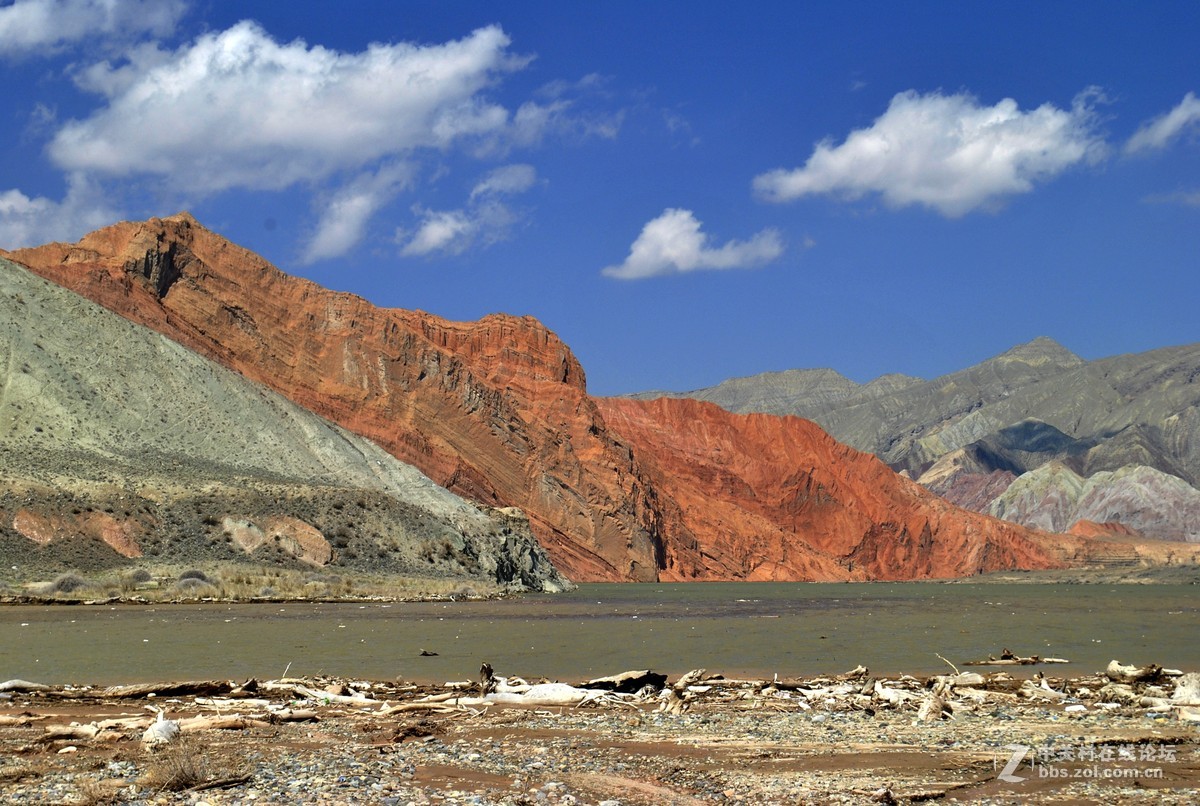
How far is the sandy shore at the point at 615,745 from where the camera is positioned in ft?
37.4

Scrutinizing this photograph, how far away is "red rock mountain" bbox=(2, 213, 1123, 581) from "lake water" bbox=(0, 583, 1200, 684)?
61460 millimetres

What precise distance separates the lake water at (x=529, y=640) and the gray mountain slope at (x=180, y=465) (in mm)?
12388

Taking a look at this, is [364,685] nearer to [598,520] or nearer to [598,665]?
[598,665]

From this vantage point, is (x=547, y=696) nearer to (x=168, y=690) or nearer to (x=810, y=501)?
(x=168, y=690)

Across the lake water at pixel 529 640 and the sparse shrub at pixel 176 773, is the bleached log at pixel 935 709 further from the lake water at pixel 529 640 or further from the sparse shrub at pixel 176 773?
the sparse shrub at pixel 176 773

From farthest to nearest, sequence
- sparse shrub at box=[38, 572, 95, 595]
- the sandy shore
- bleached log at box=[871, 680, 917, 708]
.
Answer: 1. sparse shrub at box=[38, 572, 95, 595]
2. bleached log at box=[871, 680, 917, 708]
3. the sandy shore

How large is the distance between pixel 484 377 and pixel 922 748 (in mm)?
115936

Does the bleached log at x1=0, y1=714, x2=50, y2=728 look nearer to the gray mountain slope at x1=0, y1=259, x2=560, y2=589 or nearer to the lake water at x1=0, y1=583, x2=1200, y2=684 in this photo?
the lake water at x1=0, y1=583, x2=1200, y2=684

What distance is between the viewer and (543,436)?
398ft

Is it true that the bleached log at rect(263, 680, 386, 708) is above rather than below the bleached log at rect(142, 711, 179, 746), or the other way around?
below

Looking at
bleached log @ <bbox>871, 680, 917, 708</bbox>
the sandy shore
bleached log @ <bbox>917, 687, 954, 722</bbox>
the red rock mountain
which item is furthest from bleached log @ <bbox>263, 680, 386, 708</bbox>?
the red rock mountain

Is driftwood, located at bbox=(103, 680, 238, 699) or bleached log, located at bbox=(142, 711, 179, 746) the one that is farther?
driftwood, located at bbox=(103, 680, 238, 699)

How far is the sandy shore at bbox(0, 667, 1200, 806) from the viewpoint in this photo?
11.4m

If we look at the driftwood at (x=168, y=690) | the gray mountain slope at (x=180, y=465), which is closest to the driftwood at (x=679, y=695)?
the driftwood at (x=168, y=690)
